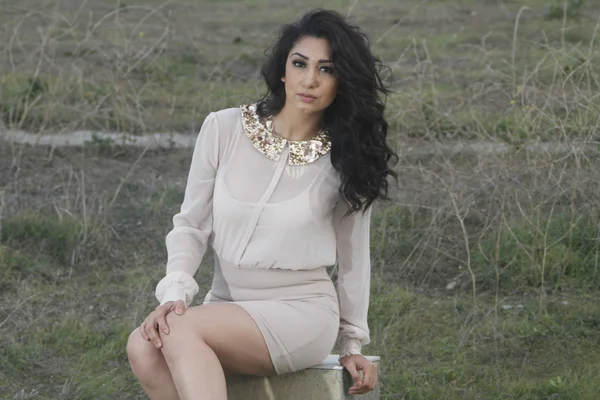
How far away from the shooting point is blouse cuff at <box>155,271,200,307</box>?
3.24 m

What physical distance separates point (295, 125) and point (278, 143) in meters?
0.10

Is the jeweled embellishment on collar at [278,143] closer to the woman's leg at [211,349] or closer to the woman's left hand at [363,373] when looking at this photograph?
the woman's leg at [211,349]

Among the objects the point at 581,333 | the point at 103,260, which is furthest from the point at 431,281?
the point at 103,260

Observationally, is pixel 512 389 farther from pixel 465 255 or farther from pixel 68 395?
pixel 68 395

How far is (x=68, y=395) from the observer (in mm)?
4301

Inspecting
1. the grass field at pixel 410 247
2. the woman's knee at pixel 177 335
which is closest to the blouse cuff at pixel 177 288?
the woman's knee at pixel 177 335

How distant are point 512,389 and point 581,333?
632mm

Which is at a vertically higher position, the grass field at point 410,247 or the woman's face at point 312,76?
the woman's face at point 312,76

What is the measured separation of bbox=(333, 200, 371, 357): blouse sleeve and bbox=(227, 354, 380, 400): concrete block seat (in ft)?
0.44

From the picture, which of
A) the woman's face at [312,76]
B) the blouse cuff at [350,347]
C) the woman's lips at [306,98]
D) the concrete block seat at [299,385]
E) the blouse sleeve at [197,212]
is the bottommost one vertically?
the concrete block seat at [299,385]

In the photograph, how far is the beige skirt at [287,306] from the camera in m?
3.28

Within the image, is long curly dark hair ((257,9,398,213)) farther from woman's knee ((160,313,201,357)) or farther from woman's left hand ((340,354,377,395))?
woman's knee ((160,313,201,357))

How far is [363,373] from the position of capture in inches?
133

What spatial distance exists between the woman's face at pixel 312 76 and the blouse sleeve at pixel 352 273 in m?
0.33
